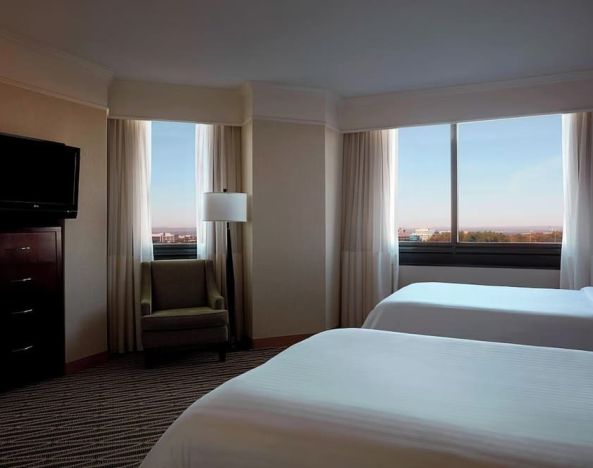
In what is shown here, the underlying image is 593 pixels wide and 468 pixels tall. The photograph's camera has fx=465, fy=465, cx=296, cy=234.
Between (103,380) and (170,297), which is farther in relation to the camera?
(170,297)

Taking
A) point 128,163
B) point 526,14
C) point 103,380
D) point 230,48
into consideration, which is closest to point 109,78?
point 128,163

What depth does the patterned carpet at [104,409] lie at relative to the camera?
119 inches

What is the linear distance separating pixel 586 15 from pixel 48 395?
215 inches

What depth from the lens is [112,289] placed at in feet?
17.7

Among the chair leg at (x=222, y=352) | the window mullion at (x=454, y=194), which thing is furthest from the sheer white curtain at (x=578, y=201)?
the chair leg at (x=222, y=352)

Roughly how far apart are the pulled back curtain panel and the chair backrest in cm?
36

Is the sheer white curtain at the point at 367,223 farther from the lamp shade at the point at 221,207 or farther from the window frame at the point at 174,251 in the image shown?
the window frame at the point at 174,251

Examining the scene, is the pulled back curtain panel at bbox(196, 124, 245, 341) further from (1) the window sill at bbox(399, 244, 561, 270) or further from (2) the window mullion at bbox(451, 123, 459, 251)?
(2) the window mullion at bbox(451, 123, 459, 251)

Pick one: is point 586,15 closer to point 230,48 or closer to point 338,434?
point 230,48

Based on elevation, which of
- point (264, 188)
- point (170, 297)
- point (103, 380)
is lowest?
point (103, 380)

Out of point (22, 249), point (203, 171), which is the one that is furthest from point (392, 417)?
point (203, 171)

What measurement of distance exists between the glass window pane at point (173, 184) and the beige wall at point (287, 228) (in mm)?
997

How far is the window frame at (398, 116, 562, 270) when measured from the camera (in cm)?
569

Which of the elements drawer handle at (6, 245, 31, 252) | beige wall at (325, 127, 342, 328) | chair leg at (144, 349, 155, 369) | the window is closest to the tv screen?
drawer handle at (6, 245, 31, 252)
